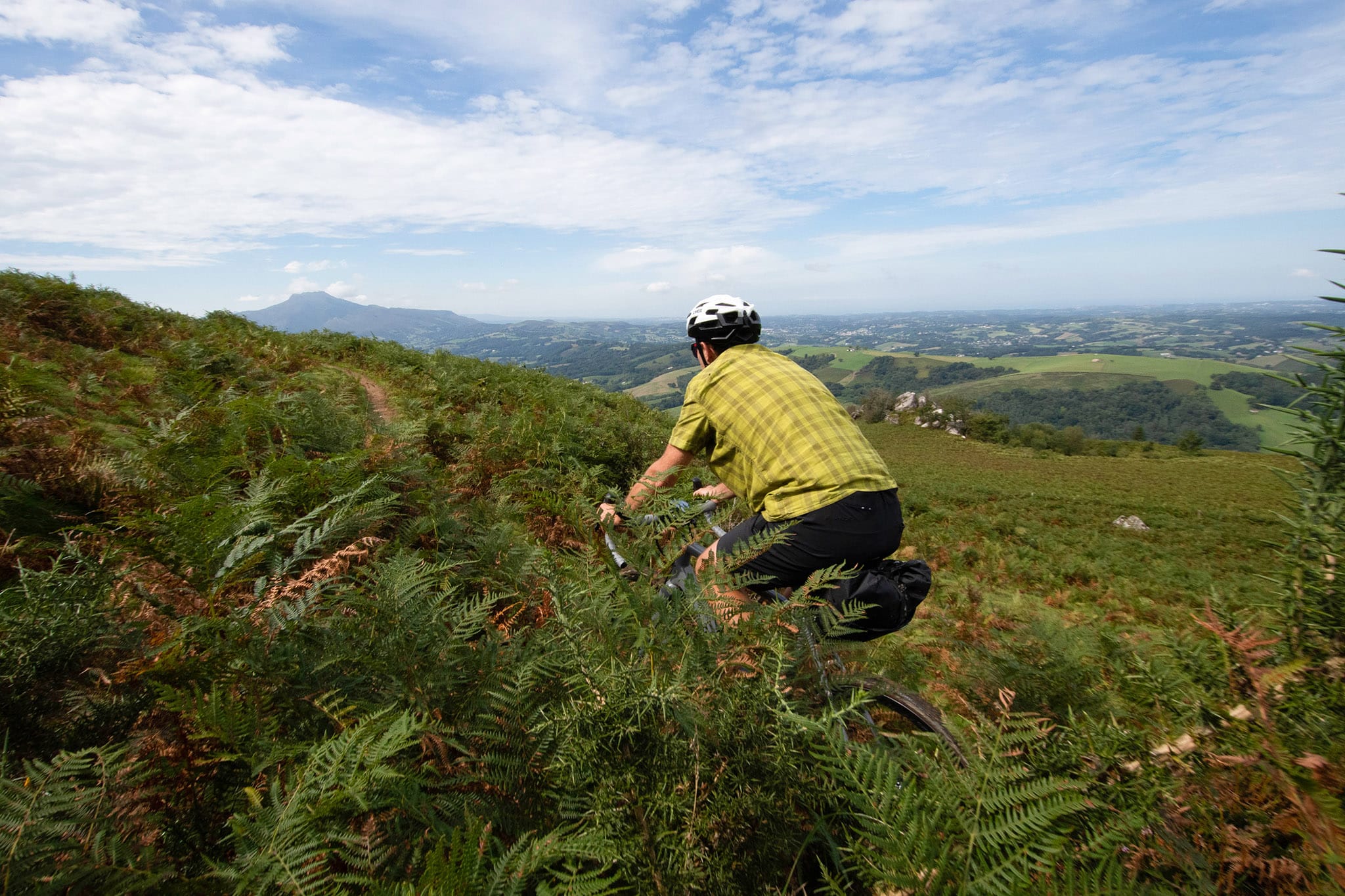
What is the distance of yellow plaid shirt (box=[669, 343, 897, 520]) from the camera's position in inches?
111

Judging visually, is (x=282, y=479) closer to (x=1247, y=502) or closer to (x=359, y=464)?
(x=359, y=464)

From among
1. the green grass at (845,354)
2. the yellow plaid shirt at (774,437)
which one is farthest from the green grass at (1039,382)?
the yellow plaid shirt at (774,437)

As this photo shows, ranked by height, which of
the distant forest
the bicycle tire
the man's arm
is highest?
the man's arm

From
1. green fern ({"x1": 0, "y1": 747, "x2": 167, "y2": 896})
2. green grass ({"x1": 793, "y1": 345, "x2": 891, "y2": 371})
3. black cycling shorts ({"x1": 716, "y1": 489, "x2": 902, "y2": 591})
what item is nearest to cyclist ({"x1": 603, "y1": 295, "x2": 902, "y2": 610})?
black cycling shorts ({"x1": 716, "y1": 489, "x2": 902, "y2": 591})

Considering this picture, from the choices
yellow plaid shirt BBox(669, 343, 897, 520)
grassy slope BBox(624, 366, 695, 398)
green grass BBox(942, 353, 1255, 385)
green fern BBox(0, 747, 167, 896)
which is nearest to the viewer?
green fern BBox(0, 747, 167, 896)

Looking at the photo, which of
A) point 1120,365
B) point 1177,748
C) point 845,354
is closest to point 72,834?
point 1177,748

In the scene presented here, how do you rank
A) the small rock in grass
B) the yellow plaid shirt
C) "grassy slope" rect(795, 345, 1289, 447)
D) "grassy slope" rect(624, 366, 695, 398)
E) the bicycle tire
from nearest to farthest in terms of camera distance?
the small rock in grass, the bicycle tire, the yellow plaid shirt, "grassy slope" rect(624, 366, 695, 398), "grassy slope" rect(795, 345, 1289, 447)

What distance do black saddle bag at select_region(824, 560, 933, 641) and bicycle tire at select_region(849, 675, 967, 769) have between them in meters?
0.22

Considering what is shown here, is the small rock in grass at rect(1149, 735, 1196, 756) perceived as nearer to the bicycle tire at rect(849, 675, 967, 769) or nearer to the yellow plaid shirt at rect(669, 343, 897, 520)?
the bicycle tire at rect(849, 675, 967, 769)

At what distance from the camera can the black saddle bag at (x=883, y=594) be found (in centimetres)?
255

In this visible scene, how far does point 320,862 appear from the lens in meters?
1.06

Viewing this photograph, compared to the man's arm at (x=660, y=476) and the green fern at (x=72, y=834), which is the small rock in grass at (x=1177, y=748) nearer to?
the man's arm at (x=660, y=476)

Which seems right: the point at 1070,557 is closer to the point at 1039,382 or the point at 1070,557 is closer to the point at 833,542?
the point at 833,542

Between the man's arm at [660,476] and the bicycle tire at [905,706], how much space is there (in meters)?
1.32
